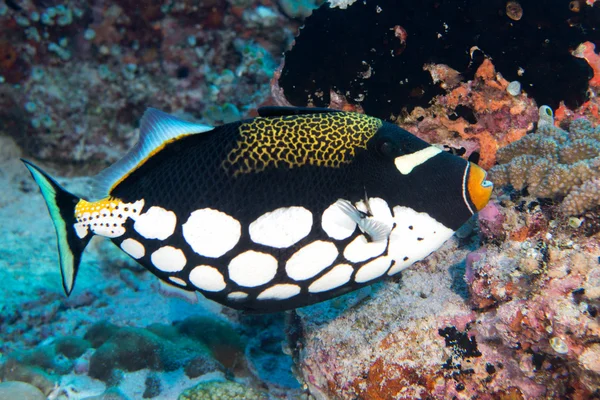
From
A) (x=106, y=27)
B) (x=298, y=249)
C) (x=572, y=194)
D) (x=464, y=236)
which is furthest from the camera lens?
(x=106, y=27)

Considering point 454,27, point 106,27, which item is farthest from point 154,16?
point 454,27

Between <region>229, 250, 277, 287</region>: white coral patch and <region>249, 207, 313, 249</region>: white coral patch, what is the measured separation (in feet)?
0.26

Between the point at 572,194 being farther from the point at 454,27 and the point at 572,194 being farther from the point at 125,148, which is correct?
the point at 125,148

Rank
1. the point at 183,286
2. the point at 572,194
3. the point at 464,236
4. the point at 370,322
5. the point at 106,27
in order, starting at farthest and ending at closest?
1. the point at 106,27
2. the point at 464,236
3. the point at 370,322
4. the point at 572,194
5. the point at 183,286

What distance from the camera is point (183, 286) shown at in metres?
2.21

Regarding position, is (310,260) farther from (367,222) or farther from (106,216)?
(106,216)

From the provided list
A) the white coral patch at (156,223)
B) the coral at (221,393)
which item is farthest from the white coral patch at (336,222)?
the coral at (221,393)

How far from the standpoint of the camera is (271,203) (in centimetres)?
199

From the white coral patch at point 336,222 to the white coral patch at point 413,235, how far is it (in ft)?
0.70

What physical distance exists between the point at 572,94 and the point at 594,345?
2409mm

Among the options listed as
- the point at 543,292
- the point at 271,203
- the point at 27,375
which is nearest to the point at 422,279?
the point at 543,292

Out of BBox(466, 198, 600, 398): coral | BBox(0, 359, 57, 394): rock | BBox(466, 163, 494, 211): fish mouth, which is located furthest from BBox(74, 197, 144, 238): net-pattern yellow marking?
BBox(0, 359, 57, 394): rock

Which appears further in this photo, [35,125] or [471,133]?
[35,125]

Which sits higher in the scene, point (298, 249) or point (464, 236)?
point (298, 249)
